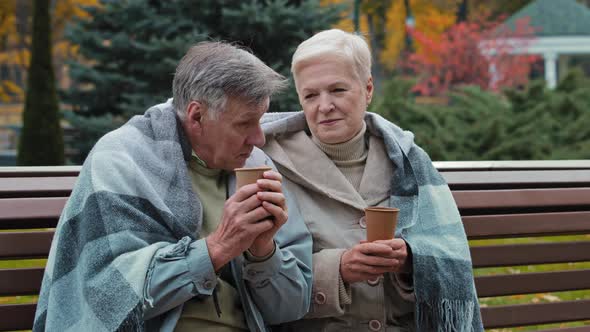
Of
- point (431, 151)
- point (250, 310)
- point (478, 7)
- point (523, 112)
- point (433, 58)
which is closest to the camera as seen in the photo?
point (250, 310)

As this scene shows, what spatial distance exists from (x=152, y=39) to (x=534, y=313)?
23.4ft

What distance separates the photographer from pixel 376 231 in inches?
106

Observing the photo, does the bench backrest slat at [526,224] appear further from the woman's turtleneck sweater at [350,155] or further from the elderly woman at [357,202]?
the woman's turtleneck sweater at [350,155]

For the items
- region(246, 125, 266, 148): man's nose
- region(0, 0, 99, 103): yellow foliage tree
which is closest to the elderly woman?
region(246, 125, 266, 148): man's nose

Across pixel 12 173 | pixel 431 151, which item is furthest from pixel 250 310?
pixel 431 151

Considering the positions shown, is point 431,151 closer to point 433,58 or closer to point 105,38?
point 105,38

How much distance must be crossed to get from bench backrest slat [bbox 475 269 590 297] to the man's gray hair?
1.42 metres

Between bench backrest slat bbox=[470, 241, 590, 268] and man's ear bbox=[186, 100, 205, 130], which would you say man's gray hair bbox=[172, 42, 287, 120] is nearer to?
man's ear bbox=[186, 100, 205, 130]

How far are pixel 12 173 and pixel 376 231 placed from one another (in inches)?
56.5

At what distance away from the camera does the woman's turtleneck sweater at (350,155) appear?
317cm

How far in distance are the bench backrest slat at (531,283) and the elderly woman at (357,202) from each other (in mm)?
456

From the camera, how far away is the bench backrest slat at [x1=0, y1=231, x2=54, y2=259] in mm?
2760

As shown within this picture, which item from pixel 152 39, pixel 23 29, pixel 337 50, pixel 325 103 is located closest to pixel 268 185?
pixel 325 103

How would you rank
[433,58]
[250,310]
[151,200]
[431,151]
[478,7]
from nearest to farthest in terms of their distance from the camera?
[151,200]
[250,310]
[431,151]
[433,58]
[478,7]
